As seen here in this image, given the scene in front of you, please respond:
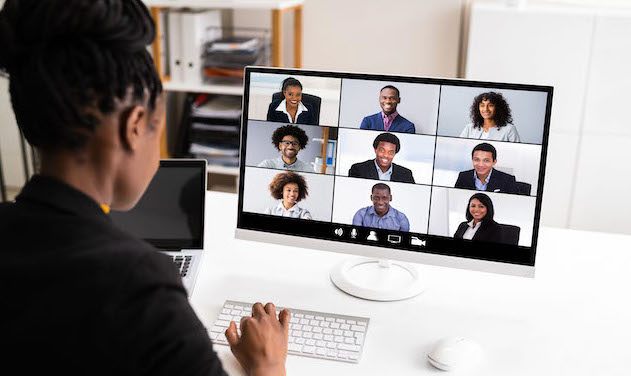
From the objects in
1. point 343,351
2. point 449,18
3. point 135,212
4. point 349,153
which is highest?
point 449,18

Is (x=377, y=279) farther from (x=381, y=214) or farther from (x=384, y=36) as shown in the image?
(x=384, y=36)

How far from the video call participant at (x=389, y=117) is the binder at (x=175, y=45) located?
6.10 ft

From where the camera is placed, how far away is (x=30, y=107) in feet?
2.51

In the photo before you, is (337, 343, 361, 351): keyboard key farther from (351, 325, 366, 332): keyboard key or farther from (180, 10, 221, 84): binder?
(180, 10, 221, 84): binder

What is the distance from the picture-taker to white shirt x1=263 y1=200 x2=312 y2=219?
55.1 inches

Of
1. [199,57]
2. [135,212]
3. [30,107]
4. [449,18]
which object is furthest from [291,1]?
[30,107]

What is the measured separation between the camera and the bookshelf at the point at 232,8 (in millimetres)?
2801

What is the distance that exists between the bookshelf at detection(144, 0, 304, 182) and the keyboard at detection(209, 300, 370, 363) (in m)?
1.77

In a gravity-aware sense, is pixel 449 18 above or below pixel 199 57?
above

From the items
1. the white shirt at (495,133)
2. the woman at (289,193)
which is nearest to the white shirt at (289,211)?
the woman at (289,193)

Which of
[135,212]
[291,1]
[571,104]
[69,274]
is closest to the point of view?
[69,274]

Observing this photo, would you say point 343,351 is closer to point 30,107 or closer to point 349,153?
point 349,153

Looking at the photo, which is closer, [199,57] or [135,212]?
[135,212]

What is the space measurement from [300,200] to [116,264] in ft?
2.34
